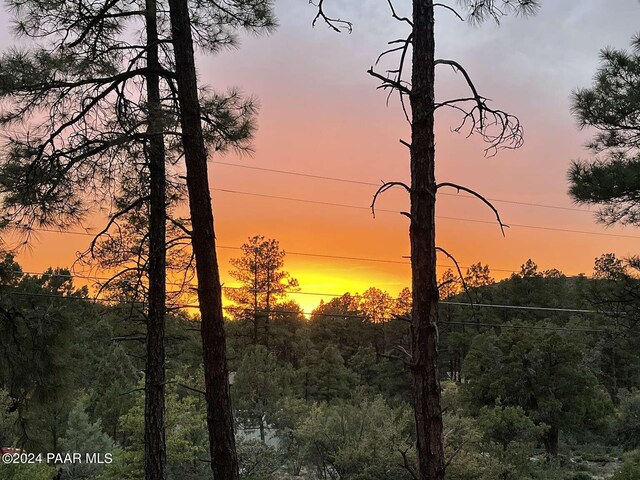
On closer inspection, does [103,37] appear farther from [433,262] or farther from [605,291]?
[605,291]

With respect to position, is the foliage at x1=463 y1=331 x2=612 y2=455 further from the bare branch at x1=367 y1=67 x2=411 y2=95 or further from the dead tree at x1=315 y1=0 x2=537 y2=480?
the bare branch at x1=367 y1=67 x2=411 y2=95

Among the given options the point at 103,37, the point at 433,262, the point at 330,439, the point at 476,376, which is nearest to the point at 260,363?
the point at 330,439

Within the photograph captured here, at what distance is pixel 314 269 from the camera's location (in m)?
21.6

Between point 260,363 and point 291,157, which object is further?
point 260,363

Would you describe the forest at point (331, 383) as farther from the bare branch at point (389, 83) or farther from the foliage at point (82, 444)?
the bare branch at point (389, 83)

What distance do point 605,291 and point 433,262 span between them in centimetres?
740

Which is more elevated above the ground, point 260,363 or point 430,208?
point 430,208

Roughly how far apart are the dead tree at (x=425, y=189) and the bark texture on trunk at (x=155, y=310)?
304cm

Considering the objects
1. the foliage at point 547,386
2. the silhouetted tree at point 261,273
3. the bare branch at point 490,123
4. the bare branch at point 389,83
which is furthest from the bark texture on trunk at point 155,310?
the silhouetted tree at point 261,273

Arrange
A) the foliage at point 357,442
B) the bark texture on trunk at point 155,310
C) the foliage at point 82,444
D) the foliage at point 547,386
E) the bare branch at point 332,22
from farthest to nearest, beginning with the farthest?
the foliage at point 547,386
the foliage at point 82,444
the foliage at point 357,442
the bark texture on trunk at point 155,310
the bare branch at point 332,22

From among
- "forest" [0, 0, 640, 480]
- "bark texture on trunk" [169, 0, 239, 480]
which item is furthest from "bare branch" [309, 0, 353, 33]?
"bark texture on trunk" [169, 0, 239, 480]

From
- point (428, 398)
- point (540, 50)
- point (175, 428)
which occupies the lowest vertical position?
point (175, 428)

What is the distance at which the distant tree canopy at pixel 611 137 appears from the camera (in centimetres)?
772

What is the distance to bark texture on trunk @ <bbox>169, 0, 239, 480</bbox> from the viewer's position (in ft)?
12.2
